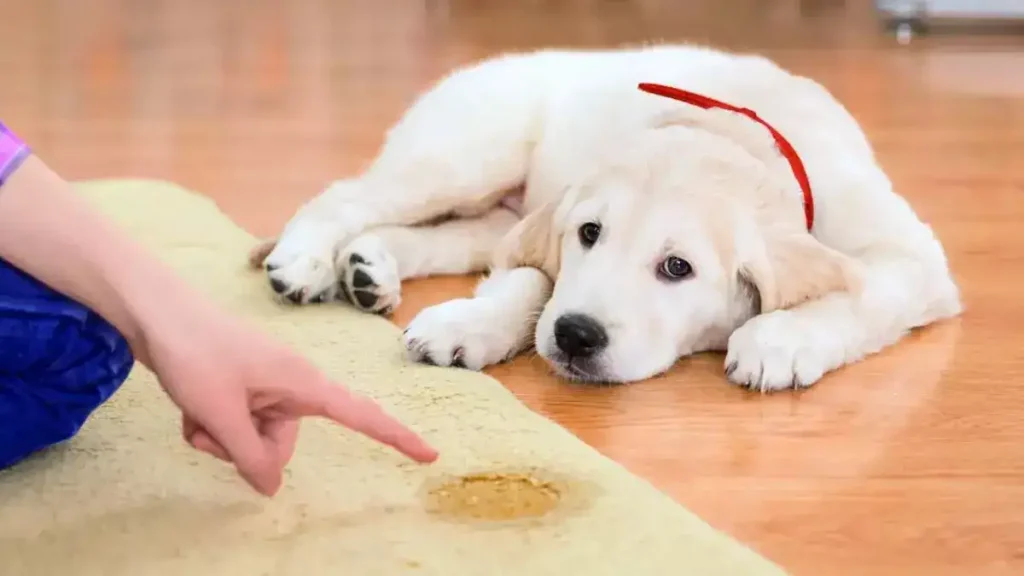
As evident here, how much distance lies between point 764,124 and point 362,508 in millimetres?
905

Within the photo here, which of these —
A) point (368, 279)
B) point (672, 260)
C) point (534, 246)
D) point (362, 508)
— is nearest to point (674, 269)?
point (672, 260)

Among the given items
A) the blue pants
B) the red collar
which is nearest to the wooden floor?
the red collar

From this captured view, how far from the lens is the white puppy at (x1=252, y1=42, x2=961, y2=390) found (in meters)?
1.56

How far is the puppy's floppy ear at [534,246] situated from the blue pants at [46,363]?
0.69 metres

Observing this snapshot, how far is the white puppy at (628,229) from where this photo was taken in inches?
61.4

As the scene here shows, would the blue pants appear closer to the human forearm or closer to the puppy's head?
the human forearm

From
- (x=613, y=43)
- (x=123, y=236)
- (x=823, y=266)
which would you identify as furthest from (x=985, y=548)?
(x=613, y=43)

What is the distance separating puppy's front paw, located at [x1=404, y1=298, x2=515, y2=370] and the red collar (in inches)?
18.0

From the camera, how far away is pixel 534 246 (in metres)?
1.76

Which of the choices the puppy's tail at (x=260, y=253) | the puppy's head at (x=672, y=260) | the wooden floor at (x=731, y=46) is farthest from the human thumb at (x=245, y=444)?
the puppy's tail at (x=260, y=253)

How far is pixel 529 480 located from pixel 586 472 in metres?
0.06

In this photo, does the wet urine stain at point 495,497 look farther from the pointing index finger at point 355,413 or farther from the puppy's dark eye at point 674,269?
the puppy's dark eye at point 674,269

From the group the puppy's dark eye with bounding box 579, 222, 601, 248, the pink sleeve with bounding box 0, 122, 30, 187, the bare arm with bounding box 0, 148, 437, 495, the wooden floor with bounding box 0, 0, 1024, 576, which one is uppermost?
the pink sleeve with bounding box 0, 122, 30, 187

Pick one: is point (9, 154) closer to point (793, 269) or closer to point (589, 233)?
point (589, 233)
